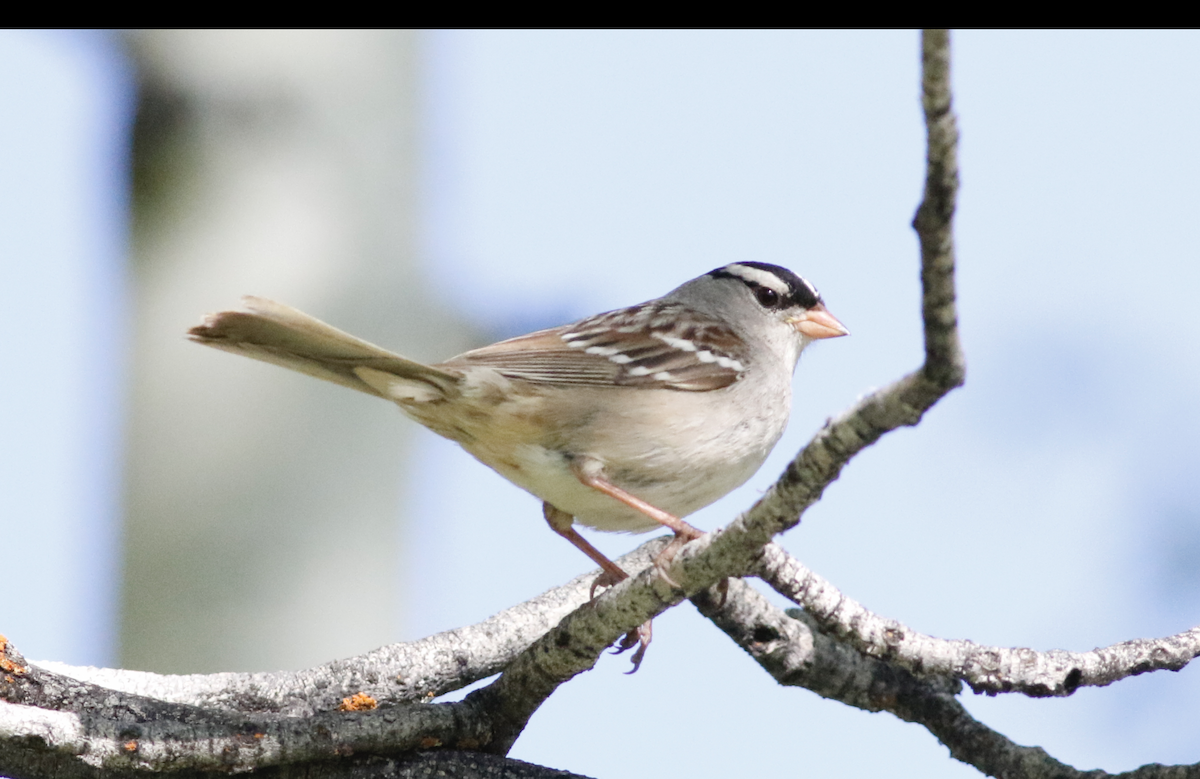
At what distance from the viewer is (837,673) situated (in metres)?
3.23

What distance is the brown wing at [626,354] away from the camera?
4.27 metres

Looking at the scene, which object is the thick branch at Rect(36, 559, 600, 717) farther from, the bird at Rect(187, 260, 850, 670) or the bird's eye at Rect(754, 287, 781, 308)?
the bird's eye at Rect(754, 287, 781, 308)

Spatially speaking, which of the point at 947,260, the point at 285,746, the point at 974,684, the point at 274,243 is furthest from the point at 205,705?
the point at 274,243

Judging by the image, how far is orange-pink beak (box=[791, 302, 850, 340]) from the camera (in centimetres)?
502

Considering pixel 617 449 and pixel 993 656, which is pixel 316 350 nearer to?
pixel 617 449

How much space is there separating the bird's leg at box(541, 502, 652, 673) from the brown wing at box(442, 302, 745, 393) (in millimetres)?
503

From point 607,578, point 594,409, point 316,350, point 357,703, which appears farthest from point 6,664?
point 594,409

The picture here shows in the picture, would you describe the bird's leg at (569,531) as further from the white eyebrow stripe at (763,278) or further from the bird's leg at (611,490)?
the white eyebrow stripe at (763,278)

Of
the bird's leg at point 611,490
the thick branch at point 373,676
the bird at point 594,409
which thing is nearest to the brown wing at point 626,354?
the bird at point 594,409

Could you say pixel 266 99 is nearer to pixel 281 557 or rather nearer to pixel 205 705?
pixel 281 557

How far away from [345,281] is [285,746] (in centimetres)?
402
